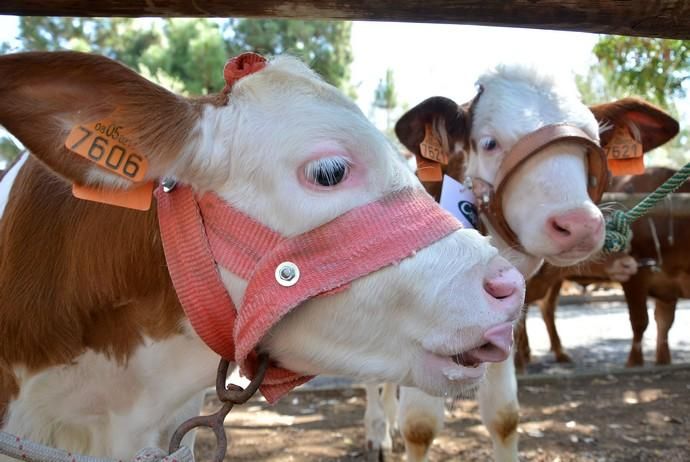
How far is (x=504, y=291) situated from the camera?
1.43 meters

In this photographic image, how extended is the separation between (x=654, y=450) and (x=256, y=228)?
3.81m

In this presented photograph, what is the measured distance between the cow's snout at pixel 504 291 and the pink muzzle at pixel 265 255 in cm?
16

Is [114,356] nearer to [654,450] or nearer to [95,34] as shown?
[654,450]

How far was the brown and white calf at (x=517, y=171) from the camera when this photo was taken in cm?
276

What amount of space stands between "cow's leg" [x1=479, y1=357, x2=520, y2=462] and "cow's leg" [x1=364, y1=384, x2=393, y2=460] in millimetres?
1179

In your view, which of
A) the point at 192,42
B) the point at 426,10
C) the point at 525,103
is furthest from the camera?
the point at 192,42

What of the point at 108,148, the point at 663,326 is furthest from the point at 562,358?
the point at 108,148

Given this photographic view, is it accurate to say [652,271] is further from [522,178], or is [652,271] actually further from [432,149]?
[522,178]

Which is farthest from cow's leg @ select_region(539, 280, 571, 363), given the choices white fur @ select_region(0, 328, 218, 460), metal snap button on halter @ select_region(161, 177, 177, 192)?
metal snap button on halter @ select_region(161, 177, 177, 192)

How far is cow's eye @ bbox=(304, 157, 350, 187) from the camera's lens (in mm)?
1506

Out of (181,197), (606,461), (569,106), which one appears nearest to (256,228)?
(181,197)

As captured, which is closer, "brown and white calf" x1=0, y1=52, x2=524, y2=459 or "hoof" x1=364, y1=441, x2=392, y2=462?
"brown and white calf" x1=0, y1=52, x2=524, y2=459

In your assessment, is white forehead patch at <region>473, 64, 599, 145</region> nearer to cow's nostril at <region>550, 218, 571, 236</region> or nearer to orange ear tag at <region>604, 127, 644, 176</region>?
orange ear tag at <region>604, 127, 644, 176</region>

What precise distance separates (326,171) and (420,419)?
207cm
